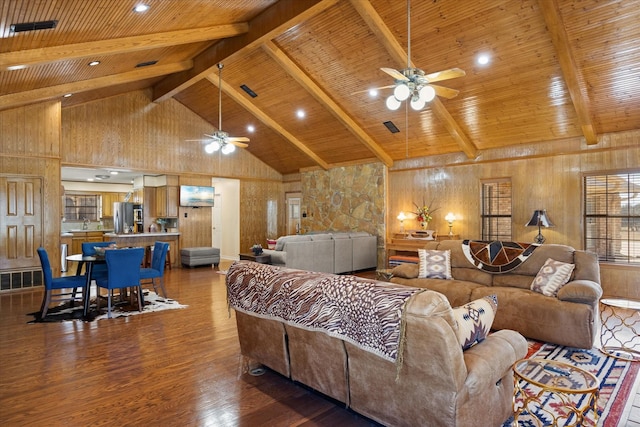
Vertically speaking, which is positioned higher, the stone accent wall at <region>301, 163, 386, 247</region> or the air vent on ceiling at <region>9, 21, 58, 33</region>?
the air vent on ceiling at <region>9, 21, 58, 33</region>

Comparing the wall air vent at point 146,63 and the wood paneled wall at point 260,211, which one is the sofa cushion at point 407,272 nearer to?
the wall air vent at point 146,63

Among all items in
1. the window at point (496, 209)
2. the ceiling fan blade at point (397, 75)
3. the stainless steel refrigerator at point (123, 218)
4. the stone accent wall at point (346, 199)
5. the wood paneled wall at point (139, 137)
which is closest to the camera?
the ceiling fan blade at point (397, 75)

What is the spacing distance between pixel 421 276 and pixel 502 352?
2.94m

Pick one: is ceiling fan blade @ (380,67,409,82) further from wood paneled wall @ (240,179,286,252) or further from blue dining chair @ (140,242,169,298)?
wood paneled wall @ (240,179,286,252)

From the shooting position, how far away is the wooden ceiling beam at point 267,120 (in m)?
8.66

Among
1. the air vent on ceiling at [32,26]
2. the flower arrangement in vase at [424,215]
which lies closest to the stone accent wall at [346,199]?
the flower arrangement in vase at [424,215]

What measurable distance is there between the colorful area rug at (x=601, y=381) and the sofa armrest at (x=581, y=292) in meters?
0.52

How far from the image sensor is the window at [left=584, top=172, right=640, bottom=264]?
20.7 feet

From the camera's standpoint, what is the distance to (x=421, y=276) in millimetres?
5145

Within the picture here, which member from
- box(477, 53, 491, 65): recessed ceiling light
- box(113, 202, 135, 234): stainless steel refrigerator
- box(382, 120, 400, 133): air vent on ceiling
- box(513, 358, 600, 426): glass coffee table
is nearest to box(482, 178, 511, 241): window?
box(382, 120, 400, 133): air vent on ceiling

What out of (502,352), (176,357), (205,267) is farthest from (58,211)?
(502,352)

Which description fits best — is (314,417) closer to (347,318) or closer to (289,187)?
(347,318)

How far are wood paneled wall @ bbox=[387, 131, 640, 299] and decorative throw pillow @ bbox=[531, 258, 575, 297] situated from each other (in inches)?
125

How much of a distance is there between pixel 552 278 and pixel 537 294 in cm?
26
